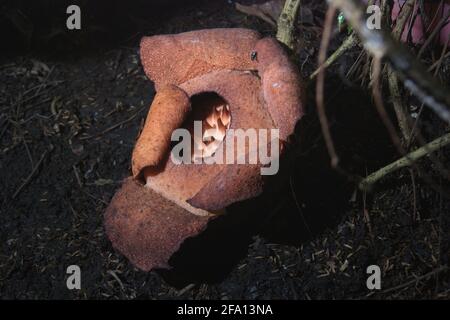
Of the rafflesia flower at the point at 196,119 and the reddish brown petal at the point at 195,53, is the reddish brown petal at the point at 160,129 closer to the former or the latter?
the rafflesia flower at the point at 196,119

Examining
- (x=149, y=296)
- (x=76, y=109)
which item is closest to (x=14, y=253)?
(x=149, y=296)

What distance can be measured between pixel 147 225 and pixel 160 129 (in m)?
0.52

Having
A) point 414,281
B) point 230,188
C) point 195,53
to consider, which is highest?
point 195,53

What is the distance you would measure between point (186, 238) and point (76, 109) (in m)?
1.70

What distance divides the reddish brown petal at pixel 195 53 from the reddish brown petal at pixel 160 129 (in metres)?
0.20

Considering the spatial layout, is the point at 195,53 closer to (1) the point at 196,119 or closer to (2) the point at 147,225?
(1) the point at 196,119

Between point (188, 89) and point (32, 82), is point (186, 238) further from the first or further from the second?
point (32, 82)

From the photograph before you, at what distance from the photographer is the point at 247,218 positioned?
8.80 ft

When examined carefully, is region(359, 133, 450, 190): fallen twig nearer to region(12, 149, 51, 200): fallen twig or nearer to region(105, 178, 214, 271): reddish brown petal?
region(105, 178, 214, 271): reddish brown petal

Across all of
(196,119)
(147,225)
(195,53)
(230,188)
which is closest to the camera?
(230,188)

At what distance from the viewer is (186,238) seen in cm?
221

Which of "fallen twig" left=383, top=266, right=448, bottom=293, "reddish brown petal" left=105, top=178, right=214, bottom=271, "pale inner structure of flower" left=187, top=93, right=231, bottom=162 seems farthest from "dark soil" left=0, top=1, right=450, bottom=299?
"pale inner structure of flower" left=187, top=93, right=231, bottom=162

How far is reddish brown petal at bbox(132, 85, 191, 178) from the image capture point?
2.36m

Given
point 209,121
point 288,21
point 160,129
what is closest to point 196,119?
point 209,121
